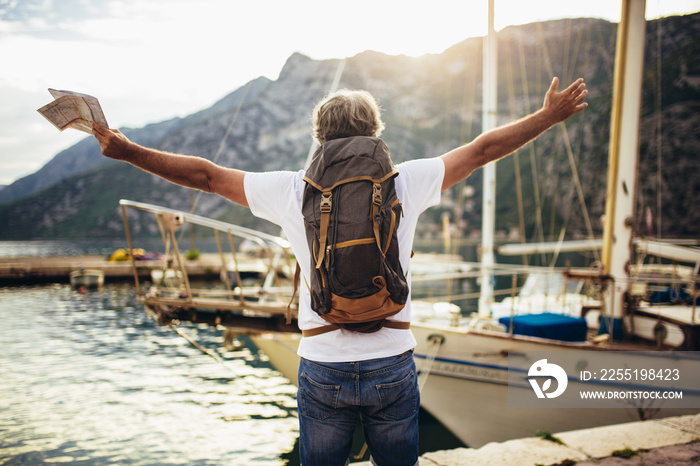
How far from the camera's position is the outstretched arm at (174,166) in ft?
5.35

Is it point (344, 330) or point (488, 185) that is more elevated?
point (488, 185)

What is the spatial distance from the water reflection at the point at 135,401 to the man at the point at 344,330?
5824 mm

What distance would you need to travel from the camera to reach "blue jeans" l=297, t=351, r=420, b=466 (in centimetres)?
154

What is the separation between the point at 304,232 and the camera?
1.62 m

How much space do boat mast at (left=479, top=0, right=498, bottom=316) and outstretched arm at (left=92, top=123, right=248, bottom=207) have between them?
829 centimetres

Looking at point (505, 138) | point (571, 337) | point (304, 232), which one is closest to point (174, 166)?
point (304, 232)

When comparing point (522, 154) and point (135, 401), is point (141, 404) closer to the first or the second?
point (135, 401)

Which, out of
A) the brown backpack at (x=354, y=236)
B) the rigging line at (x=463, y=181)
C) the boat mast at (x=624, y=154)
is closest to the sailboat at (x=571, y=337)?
the boat mast at (x=624, y=154)

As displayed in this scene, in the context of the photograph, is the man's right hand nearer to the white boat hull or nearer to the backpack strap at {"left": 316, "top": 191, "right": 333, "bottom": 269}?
the backpack strap at {"left": 316, "top": 191, "right": 333, "bottom": 269}

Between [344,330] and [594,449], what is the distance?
116 inches

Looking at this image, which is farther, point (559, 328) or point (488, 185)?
point (488, 185)

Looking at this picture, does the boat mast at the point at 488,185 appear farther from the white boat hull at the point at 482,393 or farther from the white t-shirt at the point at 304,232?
the white t-shirt at the point at 304,232

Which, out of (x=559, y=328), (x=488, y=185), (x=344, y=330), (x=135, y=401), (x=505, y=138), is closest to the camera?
(x=344, y=330)

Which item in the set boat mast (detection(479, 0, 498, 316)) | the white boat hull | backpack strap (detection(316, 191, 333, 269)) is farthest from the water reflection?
backpack strap (detection(316, 191, 333, 269))
